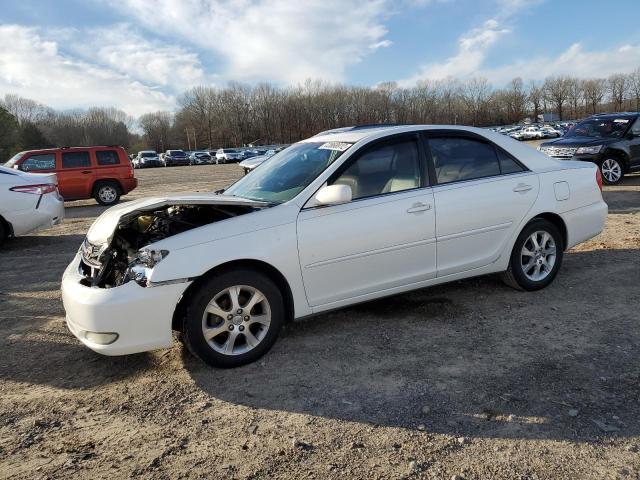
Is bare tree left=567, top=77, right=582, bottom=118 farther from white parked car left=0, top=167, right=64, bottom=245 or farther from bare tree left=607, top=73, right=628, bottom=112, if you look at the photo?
white parked car left=0, top=167, right=64, bottom=245

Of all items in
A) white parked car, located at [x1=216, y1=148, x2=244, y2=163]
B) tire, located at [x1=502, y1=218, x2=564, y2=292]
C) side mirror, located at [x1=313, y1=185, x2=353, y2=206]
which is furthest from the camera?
white parked car, located at [x1=216, y1=148, x2=244, y2=163]

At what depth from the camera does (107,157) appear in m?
14.9

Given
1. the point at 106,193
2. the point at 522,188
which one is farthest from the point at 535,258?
the point at 106,193

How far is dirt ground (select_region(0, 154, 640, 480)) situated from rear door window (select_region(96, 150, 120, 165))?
36.0 ft

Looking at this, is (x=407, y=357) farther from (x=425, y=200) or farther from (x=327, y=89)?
(x=327, y=89)

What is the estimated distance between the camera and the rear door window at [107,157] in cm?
1477

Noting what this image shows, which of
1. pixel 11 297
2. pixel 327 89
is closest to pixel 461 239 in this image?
pixel 11 297

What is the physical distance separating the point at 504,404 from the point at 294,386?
4.24 feet

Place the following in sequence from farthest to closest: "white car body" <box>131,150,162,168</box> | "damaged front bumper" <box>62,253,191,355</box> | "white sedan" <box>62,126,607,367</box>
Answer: "white car body" <box>131,150,162,168</box>
"white sedan" <box>62,126,607,367</box>
"damaged front bumper" <box>62,253,191,355</box>

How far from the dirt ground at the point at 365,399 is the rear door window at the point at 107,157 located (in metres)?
11.0

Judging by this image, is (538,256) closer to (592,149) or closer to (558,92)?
(592,149)

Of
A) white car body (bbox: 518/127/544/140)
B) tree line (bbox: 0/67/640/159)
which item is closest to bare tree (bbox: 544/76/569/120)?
tree line (bbox: 0/67/640/159)

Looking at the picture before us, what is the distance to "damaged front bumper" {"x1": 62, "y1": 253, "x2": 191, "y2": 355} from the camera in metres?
3.22

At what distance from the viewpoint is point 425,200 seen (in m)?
4.12
